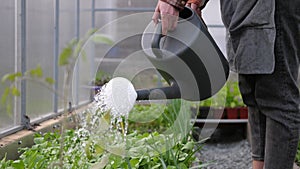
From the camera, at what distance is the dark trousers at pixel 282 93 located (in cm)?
154

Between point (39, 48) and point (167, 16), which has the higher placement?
point (167, 16)

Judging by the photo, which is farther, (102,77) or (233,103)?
(102,77)

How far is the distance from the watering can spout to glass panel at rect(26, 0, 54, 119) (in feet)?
4.45

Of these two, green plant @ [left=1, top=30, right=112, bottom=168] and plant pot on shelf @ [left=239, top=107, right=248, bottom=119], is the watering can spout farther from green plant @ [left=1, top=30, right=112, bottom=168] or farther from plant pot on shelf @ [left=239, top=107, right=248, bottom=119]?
plant pot on shelf @ [left=239, top=107, right=248, bottom=119]

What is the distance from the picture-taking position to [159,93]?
57.1 inches

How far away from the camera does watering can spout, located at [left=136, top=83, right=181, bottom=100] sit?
4.42 ft

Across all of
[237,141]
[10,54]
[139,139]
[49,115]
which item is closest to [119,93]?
[139,139]

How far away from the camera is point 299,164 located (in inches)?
93.9

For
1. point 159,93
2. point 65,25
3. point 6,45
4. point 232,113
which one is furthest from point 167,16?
point 232,113

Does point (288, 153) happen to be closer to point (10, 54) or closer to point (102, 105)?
point (102, 105)

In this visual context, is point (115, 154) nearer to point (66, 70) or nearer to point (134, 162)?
point (134, 162)

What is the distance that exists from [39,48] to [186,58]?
5.37 ft

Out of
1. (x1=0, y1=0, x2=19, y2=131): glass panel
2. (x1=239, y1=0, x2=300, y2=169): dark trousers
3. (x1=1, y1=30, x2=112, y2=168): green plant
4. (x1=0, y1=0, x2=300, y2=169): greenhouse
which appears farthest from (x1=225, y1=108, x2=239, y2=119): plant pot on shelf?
(x1=1, y1=30, x2=112, y2=168): green plant

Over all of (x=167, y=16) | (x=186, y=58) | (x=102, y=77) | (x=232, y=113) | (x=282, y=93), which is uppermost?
(x=167, y=16)
